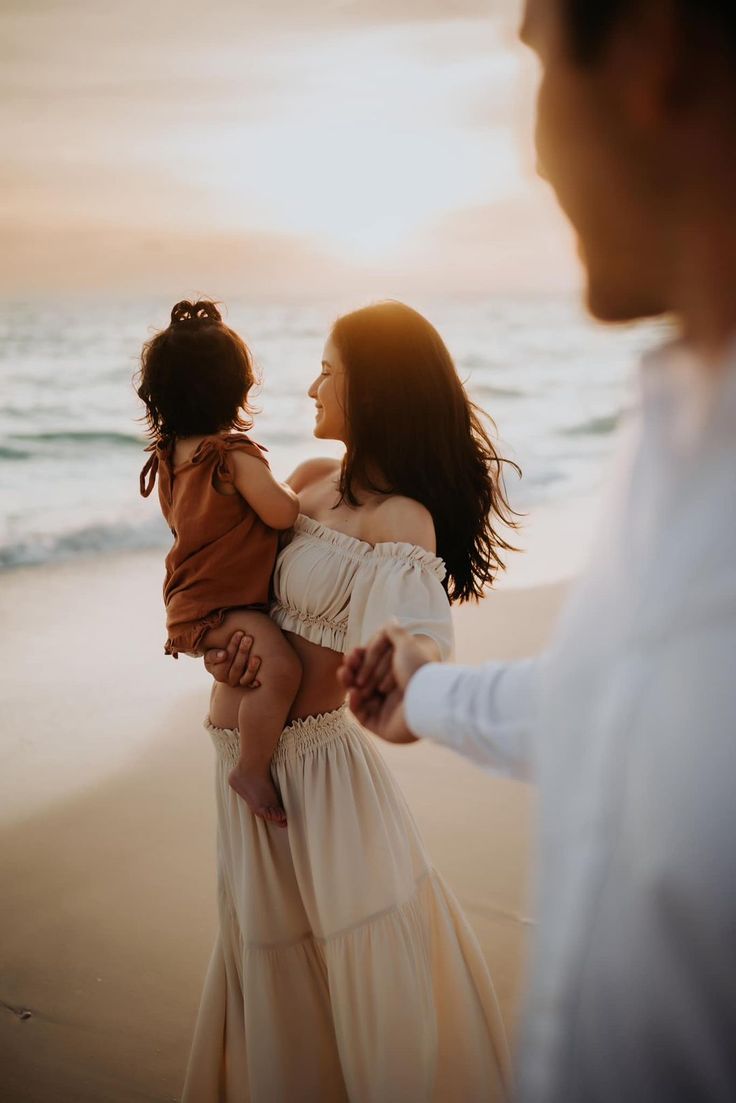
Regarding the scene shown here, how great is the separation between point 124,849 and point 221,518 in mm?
2581

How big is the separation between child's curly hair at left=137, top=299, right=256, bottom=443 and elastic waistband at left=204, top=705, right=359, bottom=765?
819 mm

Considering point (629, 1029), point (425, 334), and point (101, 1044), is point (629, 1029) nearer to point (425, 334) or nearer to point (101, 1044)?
point (425, 334)

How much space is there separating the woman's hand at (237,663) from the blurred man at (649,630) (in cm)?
151

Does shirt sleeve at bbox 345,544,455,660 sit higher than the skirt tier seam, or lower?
higher

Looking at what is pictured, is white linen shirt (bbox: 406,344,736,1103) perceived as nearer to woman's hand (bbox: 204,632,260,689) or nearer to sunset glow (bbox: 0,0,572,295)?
sunset glow (bbox: 0,0,572,295)

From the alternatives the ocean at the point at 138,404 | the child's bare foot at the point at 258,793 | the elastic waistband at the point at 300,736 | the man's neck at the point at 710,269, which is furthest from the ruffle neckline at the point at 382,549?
the man's neck at the point at 710,269

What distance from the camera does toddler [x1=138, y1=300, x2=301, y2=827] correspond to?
2.34 m

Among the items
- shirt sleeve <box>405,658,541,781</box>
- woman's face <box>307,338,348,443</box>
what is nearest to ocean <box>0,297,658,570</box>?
shirt sleeve <box>405,658,541,781</box>

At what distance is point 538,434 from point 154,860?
1330 centimetres

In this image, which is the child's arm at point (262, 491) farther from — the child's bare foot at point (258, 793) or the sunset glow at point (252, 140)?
the sunset glow at point (252, 140)

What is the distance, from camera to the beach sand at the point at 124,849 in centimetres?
323

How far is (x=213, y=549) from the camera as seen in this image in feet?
7.84

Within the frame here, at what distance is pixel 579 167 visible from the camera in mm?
864

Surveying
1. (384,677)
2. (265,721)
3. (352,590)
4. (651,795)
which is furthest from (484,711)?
(265,721)
